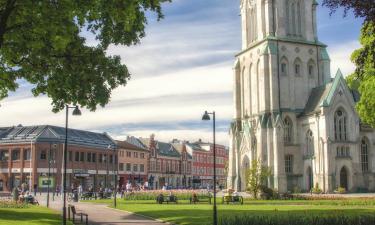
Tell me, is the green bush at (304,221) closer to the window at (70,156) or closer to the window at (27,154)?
the window at (27,154)

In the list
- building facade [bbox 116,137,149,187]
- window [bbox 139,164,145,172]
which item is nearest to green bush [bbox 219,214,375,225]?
building facade [bbox 116,137,149,187]

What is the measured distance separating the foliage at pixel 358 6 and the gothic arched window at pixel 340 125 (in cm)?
5650

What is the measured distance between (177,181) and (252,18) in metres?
59.1

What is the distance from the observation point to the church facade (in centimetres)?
7450

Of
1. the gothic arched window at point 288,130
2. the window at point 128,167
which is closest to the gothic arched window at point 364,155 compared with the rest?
the gothic arched window at point 288,130

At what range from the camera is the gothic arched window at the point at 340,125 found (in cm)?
7488

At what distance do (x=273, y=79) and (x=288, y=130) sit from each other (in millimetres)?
8215

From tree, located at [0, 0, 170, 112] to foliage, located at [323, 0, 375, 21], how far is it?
7841 mm

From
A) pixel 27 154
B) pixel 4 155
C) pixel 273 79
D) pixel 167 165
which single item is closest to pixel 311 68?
pixel 273 79

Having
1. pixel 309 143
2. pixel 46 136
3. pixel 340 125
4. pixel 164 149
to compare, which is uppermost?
pixel 340 125

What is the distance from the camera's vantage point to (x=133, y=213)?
3478cm

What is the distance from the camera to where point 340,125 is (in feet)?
247

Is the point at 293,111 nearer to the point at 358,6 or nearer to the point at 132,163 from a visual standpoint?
the point at 132,163

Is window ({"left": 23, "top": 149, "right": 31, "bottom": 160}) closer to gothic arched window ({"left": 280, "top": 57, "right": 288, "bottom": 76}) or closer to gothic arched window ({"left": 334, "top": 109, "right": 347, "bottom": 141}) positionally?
gothic arched window ({"left": 280, "top": 57, "right": 288, "bottom": 76})
